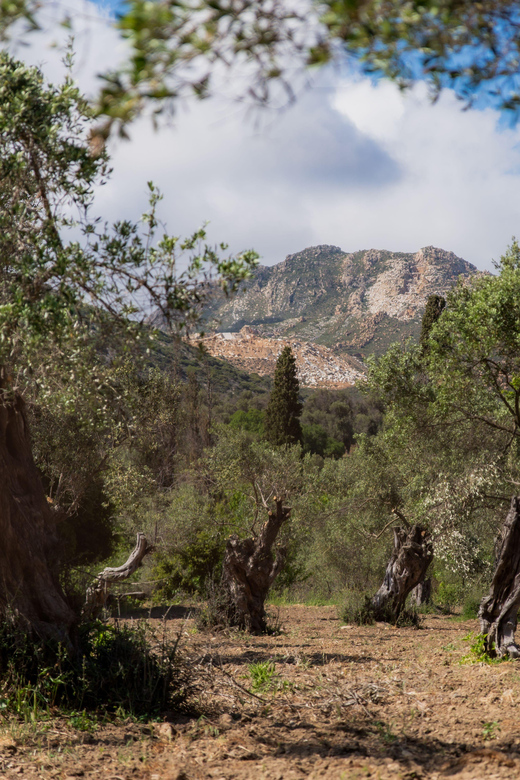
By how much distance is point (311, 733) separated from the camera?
5133 mm

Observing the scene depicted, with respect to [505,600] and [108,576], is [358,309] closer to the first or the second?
[108,576]

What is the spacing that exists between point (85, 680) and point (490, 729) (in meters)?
3.77

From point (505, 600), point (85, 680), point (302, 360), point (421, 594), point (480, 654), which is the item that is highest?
point (302, 360)

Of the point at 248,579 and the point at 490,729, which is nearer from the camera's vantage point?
the point at 490,729

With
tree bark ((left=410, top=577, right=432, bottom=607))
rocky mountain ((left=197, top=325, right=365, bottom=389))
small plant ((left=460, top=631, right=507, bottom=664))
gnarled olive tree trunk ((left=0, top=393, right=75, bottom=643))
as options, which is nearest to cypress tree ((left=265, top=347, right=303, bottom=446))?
tree bark ((left=410, top=577, right=432, bottom=607))

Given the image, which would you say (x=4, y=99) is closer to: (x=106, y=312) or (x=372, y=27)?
(x=106, y=312)

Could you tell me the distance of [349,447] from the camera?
225 ft

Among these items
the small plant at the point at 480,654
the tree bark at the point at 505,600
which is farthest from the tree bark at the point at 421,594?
the tree bark at the point at 505,600

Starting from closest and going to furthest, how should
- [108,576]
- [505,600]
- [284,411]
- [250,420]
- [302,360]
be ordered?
[505,600]
[108,576]
[284,411]
[250,420]
[302,360]

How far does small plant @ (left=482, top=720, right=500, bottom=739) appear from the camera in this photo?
15.6 ft

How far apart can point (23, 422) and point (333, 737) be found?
4.46 meters

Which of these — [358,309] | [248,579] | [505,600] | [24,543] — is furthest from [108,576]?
[358,309]

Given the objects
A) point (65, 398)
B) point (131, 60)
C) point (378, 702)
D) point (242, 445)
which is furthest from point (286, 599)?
point (131, 60)

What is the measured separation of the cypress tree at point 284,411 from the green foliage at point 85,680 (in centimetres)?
3413
